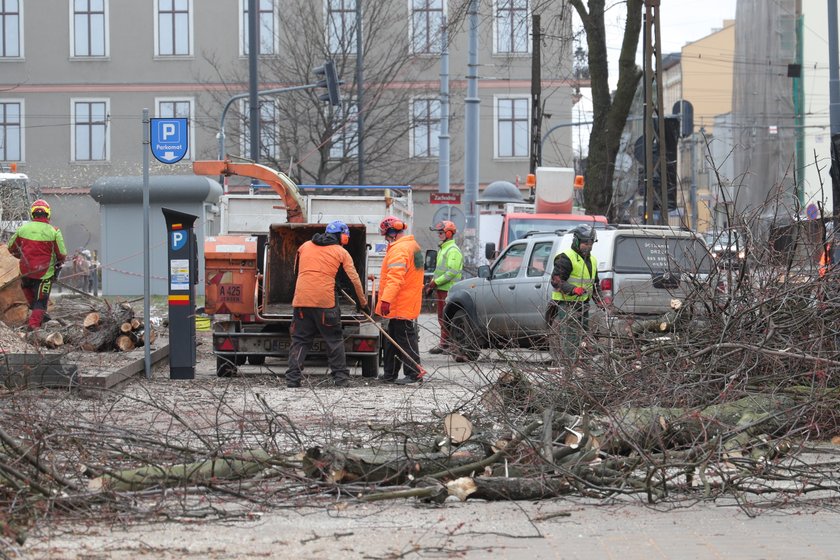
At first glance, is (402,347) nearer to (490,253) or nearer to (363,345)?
(363,345)

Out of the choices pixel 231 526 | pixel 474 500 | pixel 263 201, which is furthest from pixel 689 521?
pixel 263 201

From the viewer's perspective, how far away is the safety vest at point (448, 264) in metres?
17.1

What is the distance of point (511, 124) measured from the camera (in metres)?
51.0

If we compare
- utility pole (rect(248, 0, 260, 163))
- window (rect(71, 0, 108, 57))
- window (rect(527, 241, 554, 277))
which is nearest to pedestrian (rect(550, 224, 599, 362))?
window (rect(527, 241, 554, 277))

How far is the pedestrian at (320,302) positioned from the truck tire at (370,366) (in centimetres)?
101

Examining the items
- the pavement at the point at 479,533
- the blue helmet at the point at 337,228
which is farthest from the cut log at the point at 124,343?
the pavement at the point at 479,533

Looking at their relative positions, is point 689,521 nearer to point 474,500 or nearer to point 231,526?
point 474,500

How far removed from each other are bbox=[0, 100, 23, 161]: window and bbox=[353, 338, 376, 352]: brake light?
39.2 m

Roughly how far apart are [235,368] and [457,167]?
119ft

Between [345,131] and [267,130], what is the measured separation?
9.04 feet

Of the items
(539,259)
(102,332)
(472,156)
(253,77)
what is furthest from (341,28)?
(102,332)

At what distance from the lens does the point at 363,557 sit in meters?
5.71

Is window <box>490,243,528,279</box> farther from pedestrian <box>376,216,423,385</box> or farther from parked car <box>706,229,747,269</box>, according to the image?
parked car <box>706,229,747,269</box>

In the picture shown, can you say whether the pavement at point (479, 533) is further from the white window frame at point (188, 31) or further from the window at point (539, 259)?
the white window frame at point (188, 31)
